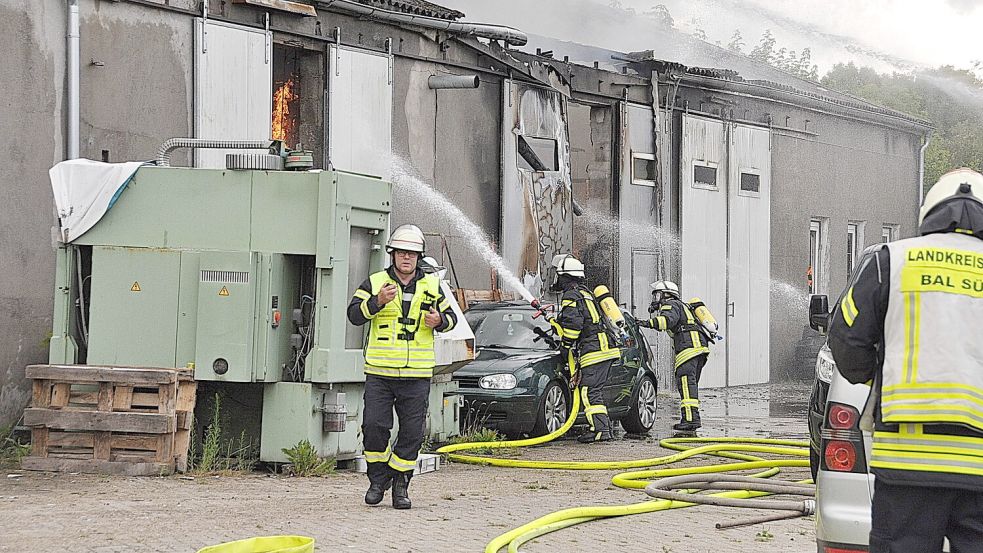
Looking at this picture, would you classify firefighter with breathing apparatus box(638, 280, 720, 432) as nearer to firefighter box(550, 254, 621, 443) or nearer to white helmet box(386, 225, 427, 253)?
firefighter box(550, 254, 621, 443)

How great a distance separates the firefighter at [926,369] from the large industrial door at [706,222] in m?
19.3

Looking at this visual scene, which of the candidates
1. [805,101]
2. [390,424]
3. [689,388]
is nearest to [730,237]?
[805,101]

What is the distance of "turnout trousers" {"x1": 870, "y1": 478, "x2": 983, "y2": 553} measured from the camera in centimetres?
431

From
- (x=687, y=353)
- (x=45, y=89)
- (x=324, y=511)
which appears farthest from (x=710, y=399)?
(x=324, y=511)

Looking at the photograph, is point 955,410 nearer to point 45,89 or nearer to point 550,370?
point 550,370

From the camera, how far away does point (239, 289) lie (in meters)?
10.5

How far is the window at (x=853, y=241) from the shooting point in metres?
29.5

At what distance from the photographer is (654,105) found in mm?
23328

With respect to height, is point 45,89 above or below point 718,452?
above

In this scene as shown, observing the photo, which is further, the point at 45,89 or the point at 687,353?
the point at 687,353

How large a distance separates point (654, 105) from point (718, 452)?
38.8ft

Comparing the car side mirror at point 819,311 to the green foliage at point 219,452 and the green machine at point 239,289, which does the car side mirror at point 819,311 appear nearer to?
the green machine at point 239,289

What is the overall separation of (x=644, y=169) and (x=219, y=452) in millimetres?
13825

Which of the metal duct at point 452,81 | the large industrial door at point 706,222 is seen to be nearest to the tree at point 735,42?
the large industrial door at point 706,222
